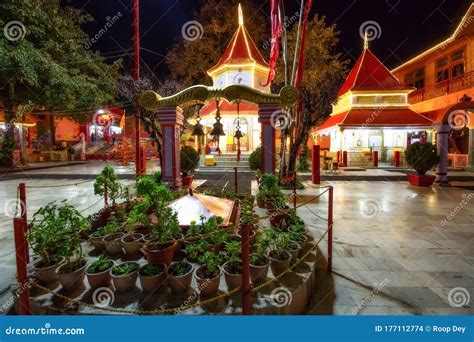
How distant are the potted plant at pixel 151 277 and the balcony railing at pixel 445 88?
69.0 feet

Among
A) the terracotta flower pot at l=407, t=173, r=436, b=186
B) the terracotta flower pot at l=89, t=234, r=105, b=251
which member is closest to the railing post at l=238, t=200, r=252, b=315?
the terracotta flower pot at l=89, t=234, r=105, b=251

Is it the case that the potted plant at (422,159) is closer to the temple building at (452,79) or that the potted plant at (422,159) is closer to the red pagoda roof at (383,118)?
the temple building at (452,79)

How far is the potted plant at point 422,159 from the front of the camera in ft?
39.8

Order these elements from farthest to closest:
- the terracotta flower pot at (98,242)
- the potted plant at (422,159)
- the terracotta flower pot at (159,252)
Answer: the potted plant at (422,159)
the terracotta flower pot at (98,242)
the terracotta flower pot at (159,252)

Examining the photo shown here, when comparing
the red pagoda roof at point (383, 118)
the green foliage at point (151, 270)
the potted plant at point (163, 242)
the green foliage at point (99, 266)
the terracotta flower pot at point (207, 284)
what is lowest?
the terracotta flower pot at point (207, 284)

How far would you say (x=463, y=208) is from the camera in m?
8.76

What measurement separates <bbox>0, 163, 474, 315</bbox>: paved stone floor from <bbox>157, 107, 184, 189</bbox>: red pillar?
252 cm

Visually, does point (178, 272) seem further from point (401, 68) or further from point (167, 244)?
point (401, 68)

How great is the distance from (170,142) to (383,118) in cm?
1621

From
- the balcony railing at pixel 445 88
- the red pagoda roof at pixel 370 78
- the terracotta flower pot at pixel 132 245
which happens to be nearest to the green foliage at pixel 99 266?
the terracotta flower pot at pixel 132 245

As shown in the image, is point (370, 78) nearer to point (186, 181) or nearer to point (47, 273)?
point (186, 181)

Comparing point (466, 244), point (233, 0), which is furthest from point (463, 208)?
point (233, 0)

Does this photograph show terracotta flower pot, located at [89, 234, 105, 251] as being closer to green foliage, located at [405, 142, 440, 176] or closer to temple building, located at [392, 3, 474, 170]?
green foliage, located at [405, 142, 440, 176]

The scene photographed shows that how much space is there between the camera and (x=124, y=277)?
3.67 metres
